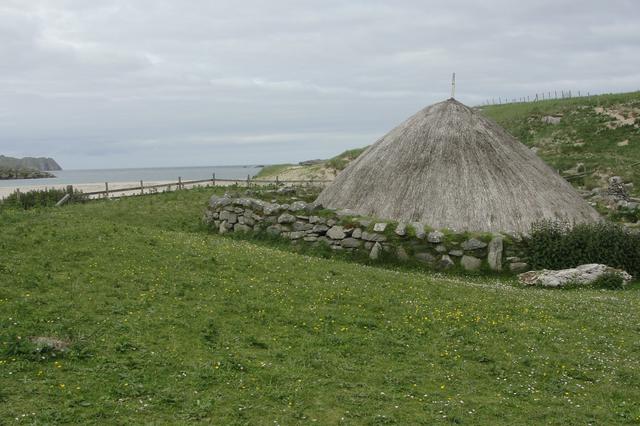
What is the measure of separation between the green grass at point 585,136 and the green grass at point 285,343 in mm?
27834

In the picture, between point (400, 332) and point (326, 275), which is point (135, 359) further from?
point (326, 275)

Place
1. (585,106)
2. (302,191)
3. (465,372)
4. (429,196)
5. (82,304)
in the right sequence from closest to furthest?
(465,372)
(82,304)
(429,196)
(302,191)
(585,106)

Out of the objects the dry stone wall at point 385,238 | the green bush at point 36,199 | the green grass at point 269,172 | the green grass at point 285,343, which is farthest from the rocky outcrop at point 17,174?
the green grass at point 285,343

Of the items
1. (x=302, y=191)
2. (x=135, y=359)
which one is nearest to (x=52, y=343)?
(x=135, y=359)

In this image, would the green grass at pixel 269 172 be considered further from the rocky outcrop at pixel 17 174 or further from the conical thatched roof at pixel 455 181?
the rocky outcrop at pixel 17 174

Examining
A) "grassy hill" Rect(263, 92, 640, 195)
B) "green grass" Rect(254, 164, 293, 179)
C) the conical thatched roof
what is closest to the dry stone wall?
the conical thatched roof

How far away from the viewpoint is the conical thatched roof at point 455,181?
20.5 meters

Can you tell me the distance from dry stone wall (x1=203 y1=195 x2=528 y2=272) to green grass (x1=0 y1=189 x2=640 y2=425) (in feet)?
10.5

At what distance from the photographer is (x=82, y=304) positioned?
10.8m

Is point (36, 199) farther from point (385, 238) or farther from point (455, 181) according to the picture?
point (455, 181)

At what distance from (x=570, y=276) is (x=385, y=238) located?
6034 millimetres

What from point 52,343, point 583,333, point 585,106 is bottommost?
point 583,333

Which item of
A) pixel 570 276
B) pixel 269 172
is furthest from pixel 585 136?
pixel 269 172

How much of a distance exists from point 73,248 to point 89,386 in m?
7.75
